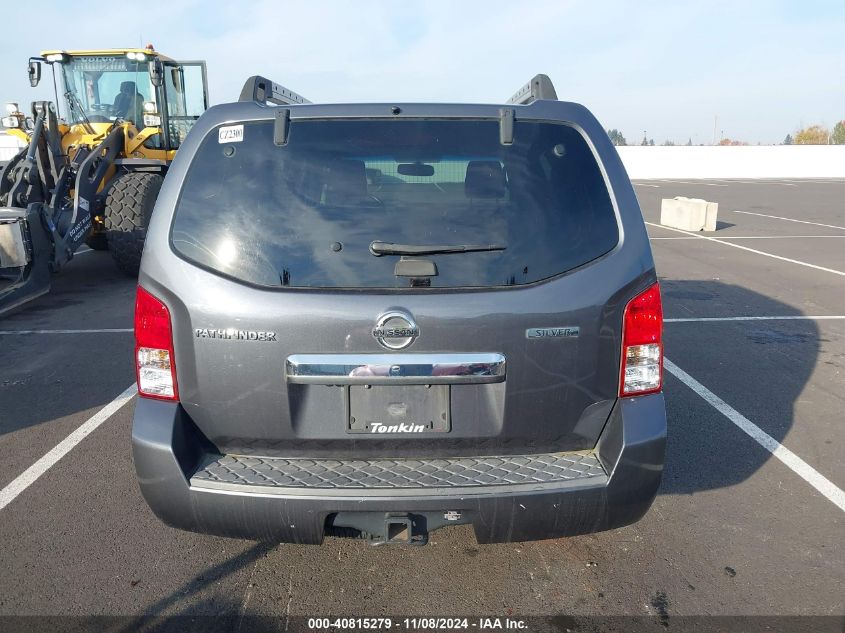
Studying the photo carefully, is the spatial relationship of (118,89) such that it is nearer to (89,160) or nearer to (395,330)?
(89,160)

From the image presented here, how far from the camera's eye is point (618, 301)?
8.30 ft

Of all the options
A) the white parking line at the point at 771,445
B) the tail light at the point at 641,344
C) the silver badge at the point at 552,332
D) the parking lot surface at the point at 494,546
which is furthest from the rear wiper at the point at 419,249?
the white parking line at the point at 771,445

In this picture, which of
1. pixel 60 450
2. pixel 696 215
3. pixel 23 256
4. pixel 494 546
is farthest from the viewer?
pixel 696 215

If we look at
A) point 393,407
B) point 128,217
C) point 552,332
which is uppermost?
point 552,332

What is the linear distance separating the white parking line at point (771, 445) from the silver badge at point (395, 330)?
108 inches

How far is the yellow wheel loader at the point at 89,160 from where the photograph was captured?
8.24 meters

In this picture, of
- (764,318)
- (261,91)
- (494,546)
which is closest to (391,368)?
(494,546)

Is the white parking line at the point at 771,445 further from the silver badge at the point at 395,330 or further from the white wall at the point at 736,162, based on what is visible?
the white wall at the point at 736,162

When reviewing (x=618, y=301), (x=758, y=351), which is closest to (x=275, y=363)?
(x=618, y=301)

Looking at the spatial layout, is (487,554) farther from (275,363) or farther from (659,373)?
(275,363)

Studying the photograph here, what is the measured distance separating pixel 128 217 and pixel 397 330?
807cm

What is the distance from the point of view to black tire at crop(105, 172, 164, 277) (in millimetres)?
9297

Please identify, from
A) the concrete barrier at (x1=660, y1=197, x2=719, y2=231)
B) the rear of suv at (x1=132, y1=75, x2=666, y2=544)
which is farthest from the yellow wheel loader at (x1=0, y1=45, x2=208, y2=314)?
the concrete barrier at (x1=660, y1=197, x2=719, y2=231)

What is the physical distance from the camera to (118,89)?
1112 cm
